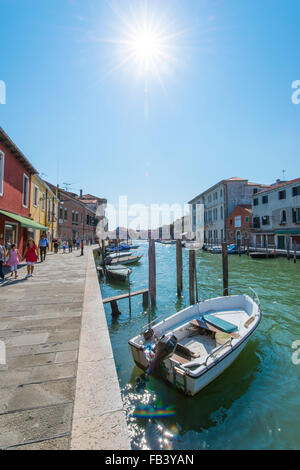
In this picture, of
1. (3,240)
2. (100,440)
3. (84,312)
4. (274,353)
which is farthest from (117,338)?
(3,240)

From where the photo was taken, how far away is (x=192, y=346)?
16.7 ft

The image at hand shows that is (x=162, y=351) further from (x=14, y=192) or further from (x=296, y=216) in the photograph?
(x=296, y=216)

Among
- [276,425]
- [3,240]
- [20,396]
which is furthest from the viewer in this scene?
[3,240]

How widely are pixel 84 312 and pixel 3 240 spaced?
27.2 ft

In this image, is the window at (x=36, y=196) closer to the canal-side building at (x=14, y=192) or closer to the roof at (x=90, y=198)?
the canal-side building at (x=14, y=192)

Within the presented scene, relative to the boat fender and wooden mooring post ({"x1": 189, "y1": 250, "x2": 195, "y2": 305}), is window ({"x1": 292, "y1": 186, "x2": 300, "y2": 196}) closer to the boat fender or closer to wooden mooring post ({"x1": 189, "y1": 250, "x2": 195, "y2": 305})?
wooden mooring post ({"x1": 189, "y1": 250, "x2": 195, "y2": 305})

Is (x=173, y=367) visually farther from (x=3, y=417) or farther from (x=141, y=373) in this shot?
(x=3, y=417)

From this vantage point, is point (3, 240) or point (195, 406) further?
point (3, 240)

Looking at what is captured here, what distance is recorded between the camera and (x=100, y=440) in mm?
1893

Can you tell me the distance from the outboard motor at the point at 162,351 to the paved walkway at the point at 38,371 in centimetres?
158

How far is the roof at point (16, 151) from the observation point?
33.6 feet

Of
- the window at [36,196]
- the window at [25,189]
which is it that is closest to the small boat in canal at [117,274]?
the window at [25,189]
